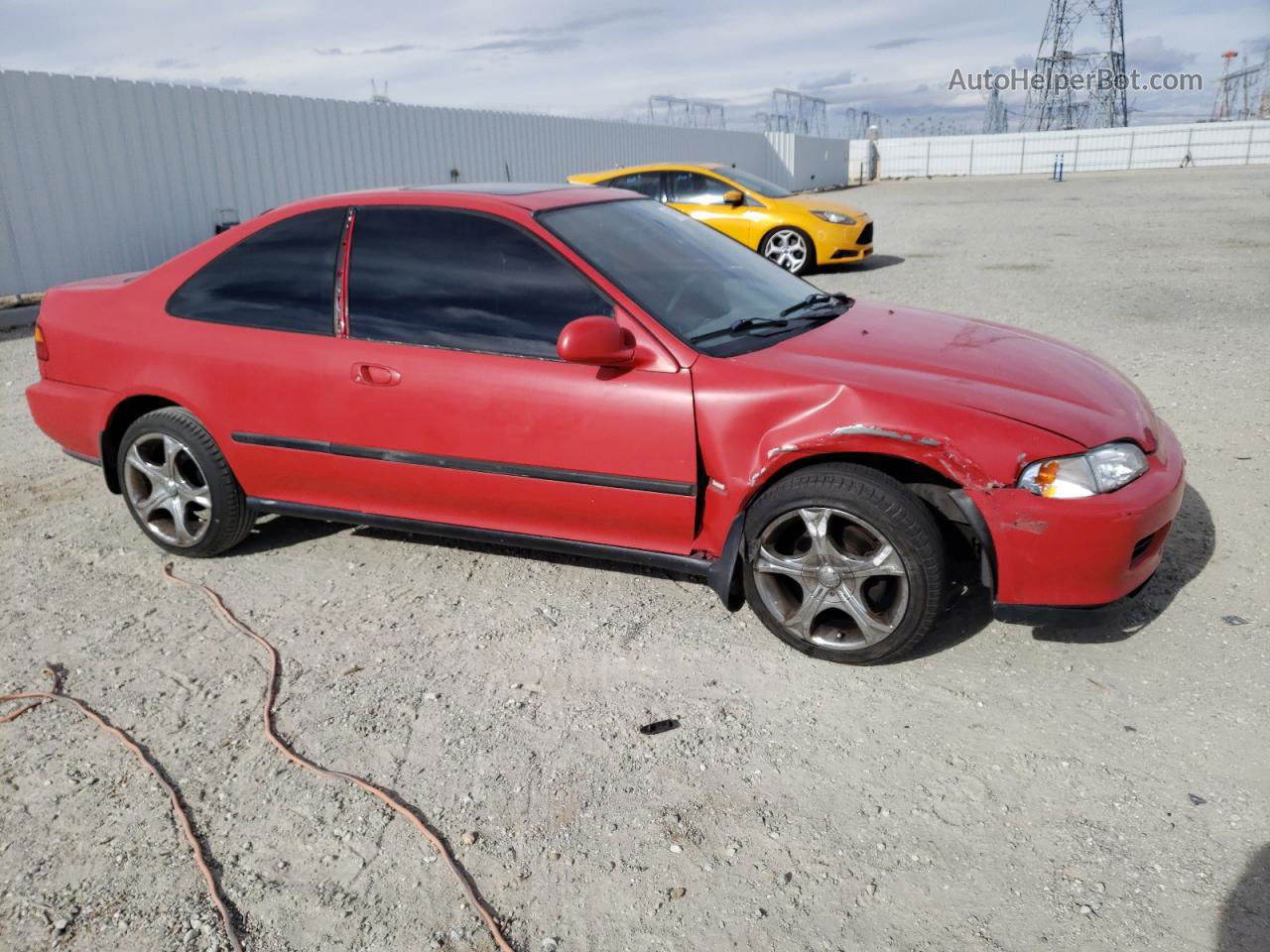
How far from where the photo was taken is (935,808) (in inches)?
104

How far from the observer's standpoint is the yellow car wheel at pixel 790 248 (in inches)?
513

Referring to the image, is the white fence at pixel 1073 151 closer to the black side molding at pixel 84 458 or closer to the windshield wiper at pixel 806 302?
the windshield wiper at pixel 806 302

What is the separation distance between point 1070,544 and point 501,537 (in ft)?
6.52

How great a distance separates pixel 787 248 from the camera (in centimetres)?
1309

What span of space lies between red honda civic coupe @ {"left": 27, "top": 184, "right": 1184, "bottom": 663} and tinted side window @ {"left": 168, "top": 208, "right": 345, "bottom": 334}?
12 mm

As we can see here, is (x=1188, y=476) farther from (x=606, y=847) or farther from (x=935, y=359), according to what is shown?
(x=606, y=847)

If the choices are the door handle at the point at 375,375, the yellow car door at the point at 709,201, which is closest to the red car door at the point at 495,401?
the door handle at the point at 375,375

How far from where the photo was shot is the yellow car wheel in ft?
42.8

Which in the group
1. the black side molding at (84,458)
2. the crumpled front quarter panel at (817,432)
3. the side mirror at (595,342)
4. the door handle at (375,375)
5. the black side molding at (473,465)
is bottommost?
the black side molding at (84,458)

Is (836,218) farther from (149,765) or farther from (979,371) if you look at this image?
(149,765)

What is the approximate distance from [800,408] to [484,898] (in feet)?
5.74

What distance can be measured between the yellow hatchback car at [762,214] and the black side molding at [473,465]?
9.69 meters

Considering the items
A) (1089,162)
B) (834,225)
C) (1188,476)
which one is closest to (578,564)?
(1188,476)

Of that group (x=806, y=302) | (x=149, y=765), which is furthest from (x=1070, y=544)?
(x=149, y=765)
